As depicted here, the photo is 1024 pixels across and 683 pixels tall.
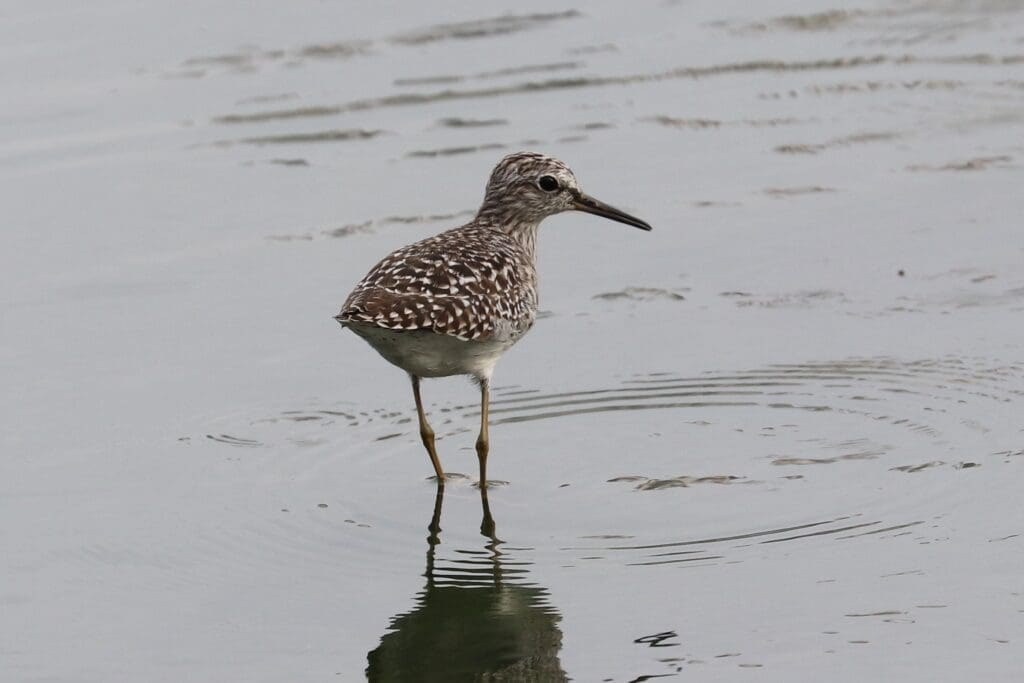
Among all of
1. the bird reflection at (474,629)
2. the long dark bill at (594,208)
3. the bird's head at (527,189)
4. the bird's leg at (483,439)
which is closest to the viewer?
the bird reflection at (474,629)

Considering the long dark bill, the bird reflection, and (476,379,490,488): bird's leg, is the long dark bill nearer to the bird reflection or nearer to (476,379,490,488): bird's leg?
(476,379,490,488): bird's leg

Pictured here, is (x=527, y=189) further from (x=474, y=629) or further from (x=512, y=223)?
(x=474, y=629)

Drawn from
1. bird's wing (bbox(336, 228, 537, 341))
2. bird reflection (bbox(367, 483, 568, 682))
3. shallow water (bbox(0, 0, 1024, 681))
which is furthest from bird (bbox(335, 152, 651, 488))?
bird reflection (bbox(367, 483, 568, 682))

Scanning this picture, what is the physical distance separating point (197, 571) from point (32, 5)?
12.9 metres

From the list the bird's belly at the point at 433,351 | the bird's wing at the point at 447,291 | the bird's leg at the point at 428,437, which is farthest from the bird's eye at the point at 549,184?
the bird's leg at the point at 428,437

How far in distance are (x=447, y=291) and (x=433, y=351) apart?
30cm

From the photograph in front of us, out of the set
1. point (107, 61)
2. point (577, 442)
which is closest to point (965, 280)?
point (577, 442)

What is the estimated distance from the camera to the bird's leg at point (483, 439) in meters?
9.25

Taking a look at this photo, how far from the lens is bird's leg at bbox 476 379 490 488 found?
925 centimetres

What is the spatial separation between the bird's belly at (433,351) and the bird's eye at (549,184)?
1402 millimetres

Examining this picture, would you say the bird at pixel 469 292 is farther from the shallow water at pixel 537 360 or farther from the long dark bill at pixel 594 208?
the shallow water at pixel 537 360

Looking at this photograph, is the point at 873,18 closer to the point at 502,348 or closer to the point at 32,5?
the point at 32,5

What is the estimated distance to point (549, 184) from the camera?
421 inches

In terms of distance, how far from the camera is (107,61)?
17.7 metres
